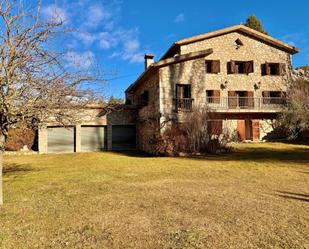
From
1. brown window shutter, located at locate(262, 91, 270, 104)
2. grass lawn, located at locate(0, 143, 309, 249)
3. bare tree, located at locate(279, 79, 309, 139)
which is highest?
brown window shutter, located at locate(262, 91, 270, 104)

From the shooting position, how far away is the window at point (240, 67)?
22.6 meters

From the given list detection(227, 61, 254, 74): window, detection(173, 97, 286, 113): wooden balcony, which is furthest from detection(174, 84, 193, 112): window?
detection(227, 61, 254, 74): window

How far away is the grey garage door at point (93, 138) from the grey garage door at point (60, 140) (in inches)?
33.1

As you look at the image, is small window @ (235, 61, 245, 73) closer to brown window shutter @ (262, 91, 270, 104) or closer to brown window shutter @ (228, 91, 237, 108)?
brown window shutter @ (228, 91, 237, 108)

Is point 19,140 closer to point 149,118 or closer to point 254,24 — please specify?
point 149,118

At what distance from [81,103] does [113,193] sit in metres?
2.44

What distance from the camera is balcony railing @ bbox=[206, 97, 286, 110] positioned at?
71.1 feet

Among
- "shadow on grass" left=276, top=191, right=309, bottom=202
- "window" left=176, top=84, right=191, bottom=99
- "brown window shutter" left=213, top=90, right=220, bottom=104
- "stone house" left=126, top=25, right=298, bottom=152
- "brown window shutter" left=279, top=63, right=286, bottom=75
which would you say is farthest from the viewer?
"brown window shutter" left=279, top=63, right=286, bottom=75

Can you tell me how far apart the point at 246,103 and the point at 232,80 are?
2425 mm

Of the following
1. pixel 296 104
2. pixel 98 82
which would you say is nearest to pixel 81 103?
pixel 98 82

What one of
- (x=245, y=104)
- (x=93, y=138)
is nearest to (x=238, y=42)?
(x=245, y=104)

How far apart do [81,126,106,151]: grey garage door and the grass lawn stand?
37.5ft

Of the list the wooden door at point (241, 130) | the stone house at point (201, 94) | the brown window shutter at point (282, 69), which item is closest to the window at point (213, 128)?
the stone house at point (201, 94)

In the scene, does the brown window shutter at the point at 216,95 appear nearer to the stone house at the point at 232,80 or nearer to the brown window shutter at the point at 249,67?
the stone house at the point at 232,80
